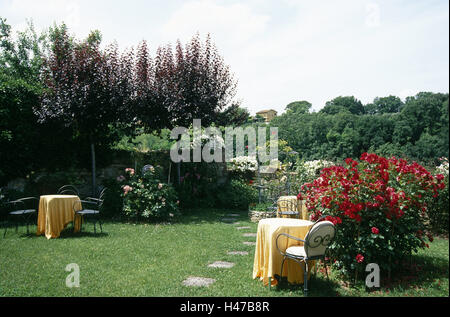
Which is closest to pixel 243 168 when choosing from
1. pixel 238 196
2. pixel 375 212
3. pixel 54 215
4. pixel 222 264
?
pixel 238 196

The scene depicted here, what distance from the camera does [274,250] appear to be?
157 inches

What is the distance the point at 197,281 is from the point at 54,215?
404 cm

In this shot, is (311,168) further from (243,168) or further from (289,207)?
(289,207)

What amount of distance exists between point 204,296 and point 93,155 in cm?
683

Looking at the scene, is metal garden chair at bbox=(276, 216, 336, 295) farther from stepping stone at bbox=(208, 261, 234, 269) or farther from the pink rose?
stepping stone at bbox=(208, 261, 234, 269)

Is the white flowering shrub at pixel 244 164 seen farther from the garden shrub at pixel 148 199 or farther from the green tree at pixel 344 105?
the green tree at pixel 344 105

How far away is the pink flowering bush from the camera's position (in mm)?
3979

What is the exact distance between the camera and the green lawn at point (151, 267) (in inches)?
150

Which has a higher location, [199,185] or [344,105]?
[344,105]

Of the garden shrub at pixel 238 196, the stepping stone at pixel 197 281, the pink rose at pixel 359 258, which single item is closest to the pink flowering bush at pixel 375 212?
the pink rose at pixel 359 258

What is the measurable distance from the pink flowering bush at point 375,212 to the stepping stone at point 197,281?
5.47 feet

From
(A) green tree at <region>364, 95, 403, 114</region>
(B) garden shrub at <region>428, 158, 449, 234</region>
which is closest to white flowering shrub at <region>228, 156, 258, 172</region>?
(B) garden shrub at <region>428, 158, 449, 234</region>

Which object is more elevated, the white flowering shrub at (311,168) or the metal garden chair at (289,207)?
the white flowering shrub at (311,168)

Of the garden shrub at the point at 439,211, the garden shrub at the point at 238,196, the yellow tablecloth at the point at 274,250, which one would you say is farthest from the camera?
the garden shrub at the point at 238,196
